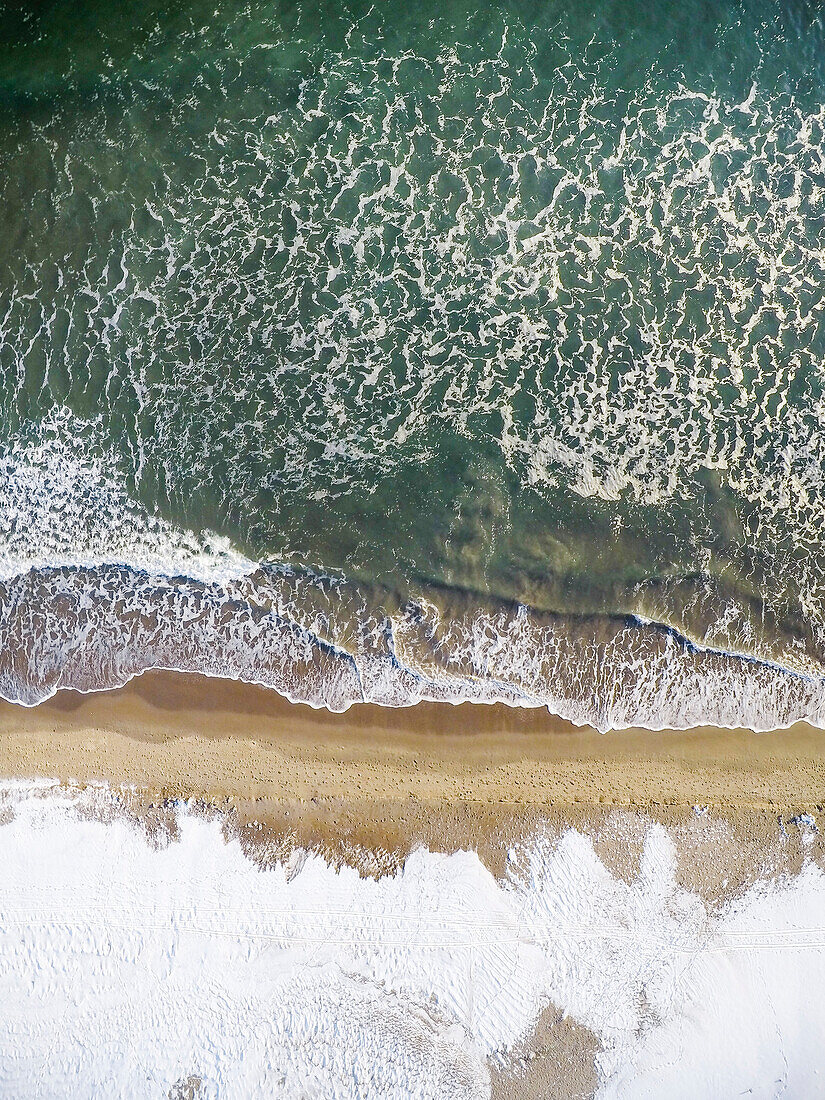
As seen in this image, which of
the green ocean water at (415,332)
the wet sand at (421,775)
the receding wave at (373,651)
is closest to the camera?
the wet sand at (421,775)

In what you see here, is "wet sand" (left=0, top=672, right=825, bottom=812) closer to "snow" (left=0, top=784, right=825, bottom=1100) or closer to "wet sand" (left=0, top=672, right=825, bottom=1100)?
"wet sand" (left=0, top=672, right=825, bottom=1100)

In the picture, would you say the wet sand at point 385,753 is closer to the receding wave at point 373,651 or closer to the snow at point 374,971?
the receding wave at point 373,651

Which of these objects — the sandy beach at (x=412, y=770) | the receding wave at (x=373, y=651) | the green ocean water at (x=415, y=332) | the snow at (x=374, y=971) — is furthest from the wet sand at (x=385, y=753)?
the snow at (x=374, y=971)

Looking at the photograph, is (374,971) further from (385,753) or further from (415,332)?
(415,332)

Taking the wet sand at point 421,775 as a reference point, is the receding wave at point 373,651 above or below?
above

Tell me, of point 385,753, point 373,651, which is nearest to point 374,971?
point 385,753

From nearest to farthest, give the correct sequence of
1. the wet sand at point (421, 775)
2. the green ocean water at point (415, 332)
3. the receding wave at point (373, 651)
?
the wet sand at point (421, 775) → the receding wave at point (373, 651) → the green ocean water at point (415, 332)

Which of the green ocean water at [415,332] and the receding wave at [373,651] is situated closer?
the receding wave at [373,651]

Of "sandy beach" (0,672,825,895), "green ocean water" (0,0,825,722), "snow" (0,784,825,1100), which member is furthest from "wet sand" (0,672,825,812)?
"snow" (0,784,825,1100)
